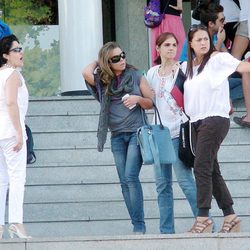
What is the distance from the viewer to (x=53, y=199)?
35.2 ft

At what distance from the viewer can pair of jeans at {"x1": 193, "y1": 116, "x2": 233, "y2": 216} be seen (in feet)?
28.6

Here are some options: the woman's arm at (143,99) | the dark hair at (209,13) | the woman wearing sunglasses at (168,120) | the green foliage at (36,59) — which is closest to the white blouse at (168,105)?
the woman wearing sunglasses at (168,120)

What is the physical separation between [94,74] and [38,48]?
20.9ft

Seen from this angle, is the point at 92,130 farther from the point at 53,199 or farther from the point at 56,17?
the point at 56,17

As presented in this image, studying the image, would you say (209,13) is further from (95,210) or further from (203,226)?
(203,226)

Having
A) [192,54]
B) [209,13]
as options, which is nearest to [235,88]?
[209,13]

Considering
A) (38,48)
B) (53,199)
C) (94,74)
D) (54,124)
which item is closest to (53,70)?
(38,48)

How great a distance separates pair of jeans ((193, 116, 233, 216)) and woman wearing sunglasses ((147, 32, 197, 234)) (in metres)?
0.36

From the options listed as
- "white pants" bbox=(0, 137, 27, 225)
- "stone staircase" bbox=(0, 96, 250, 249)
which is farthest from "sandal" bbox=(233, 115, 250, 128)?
"white pants" bbox=(0, 137, 27, 225)

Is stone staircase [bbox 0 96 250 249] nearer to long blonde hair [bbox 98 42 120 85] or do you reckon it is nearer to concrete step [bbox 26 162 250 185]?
concrete step [bbox 26 162 250 185]

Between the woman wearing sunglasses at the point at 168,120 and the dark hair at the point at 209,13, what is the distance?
2578 millimetres

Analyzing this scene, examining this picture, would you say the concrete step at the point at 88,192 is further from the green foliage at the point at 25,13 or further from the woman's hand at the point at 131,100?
the green foliage at the point at 25,13

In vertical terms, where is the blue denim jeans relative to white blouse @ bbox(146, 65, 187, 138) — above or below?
below

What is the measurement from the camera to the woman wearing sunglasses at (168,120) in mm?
9211
